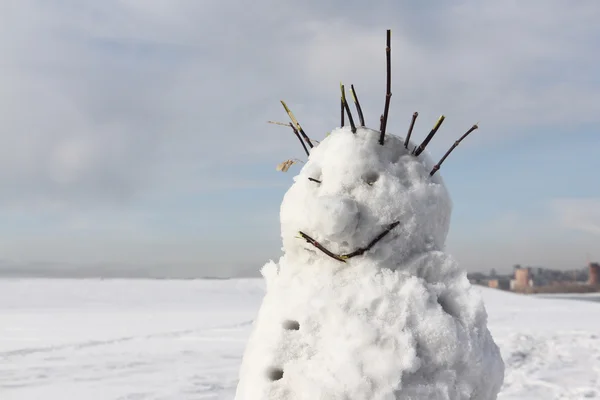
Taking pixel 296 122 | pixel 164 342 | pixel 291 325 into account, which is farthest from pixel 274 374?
pixel 164 342

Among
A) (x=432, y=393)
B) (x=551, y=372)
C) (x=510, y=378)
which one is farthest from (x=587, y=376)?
(x=432, y=393)

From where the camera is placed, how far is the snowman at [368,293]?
1.91 meters

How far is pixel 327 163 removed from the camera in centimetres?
221

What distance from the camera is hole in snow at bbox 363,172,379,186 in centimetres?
217

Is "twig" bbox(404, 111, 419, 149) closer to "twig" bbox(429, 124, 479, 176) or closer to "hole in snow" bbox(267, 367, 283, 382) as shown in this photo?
"twig" bbox(429, 124, 479, 176)

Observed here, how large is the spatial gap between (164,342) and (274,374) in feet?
25.4

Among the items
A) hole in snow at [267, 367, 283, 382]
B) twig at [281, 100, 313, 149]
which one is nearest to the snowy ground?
hole in snow at [267, 367, 283, 382]

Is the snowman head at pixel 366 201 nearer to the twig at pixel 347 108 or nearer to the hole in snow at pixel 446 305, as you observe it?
the twig at pixel 347 108

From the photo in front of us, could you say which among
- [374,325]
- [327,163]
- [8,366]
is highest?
[327,163]

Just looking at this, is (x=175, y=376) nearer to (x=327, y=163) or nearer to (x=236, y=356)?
(x=236, y=356)

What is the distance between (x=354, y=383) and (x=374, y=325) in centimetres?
20

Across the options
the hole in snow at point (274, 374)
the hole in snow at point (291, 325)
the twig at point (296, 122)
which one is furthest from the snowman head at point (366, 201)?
the hole in snow at point (274, 374)

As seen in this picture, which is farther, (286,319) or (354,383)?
(286,319)

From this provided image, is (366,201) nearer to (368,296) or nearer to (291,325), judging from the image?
(368,296)
